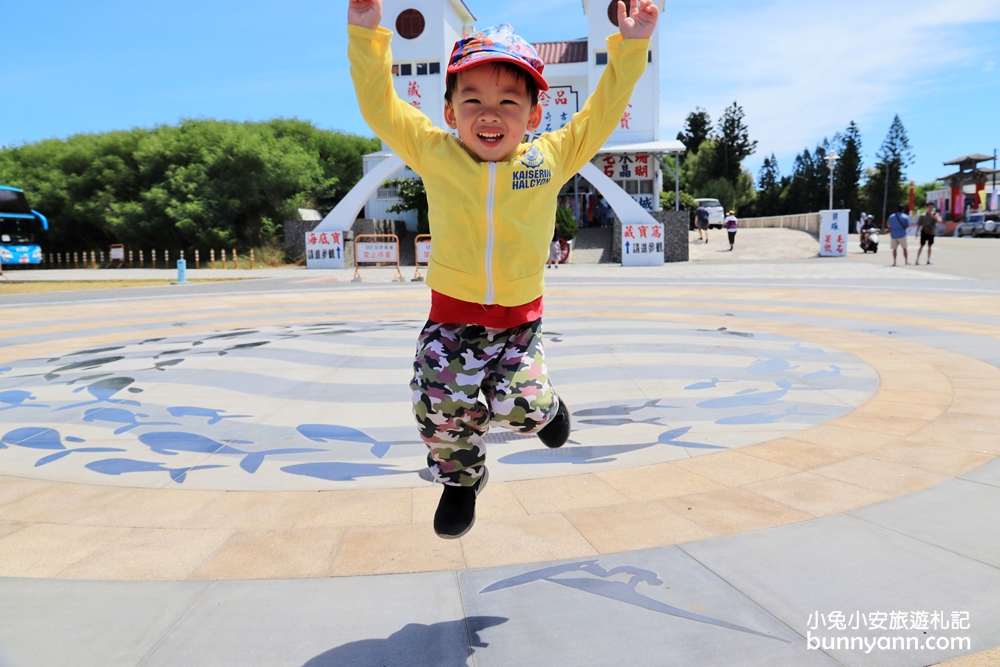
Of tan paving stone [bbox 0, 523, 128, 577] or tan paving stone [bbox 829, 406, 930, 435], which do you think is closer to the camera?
tan paving stone [bbox 0, 523, 128, 577]

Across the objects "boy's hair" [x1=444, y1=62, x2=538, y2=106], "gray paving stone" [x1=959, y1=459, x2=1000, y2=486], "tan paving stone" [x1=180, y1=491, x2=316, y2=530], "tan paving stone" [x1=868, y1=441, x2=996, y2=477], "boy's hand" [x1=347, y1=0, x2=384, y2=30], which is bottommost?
"tan paving stone" [x1=180, y1=491, x2=316, y2=530]

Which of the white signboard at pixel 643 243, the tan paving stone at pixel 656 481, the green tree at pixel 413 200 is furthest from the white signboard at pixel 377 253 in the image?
the tan paving stone at pixel 656 481

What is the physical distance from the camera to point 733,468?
3.82 meters

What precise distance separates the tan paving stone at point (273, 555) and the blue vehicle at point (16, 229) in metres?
32.6

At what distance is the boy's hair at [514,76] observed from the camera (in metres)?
2.48

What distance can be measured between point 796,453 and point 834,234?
89.7 ft

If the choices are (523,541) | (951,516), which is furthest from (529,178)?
(951,516)

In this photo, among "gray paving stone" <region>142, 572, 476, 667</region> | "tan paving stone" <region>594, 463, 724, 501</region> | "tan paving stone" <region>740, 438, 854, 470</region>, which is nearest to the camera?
"gray paving stone" <region>142, 572, 476, 667</region>

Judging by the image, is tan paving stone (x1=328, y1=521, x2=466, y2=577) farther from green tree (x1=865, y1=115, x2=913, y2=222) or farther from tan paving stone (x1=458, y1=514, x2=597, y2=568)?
green tree (x1=865, y1=115, x2=913, y2=222)

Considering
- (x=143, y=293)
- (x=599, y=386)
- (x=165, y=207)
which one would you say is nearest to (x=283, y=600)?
(x=599, y=386)

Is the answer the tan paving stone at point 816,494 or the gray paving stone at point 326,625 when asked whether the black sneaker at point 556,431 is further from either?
the tan paving stone at point 816,494

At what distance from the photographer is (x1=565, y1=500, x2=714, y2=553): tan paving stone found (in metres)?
2.90

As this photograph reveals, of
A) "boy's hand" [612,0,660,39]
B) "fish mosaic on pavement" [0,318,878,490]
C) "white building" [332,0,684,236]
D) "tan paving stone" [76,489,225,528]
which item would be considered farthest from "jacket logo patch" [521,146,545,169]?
"white building" [332,0,684,236]

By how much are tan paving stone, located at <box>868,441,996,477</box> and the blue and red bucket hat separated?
9.11 feet
